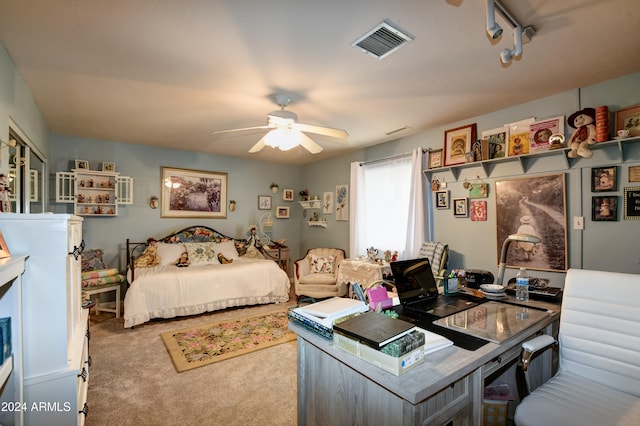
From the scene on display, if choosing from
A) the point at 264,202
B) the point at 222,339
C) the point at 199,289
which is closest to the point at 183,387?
the point at 222,339

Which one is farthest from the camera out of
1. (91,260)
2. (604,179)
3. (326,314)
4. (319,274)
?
(319,274)

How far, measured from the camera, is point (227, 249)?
16.1ft

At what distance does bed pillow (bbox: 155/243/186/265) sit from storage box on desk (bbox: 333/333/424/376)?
12.8ft

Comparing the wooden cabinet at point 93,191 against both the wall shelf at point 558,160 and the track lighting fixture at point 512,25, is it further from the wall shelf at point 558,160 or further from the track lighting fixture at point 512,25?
the track lighting fixture at point 512,25

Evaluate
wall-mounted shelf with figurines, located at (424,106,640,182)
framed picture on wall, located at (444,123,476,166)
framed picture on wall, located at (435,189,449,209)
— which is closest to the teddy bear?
wall-mounted shelf with figurines, located at (424,106,640,182)

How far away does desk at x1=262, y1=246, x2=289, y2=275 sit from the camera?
525 centimetres

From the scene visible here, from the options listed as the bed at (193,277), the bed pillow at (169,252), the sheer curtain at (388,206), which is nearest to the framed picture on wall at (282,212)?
the bed at (193,277)

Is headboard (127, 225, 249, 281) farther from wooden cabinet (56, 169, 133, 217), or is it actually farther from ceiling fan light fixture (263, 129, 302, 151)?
ceiling fan light fixture (263, 129, 302, 151)

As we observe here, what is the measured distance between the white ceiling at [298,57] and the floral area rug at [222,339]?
96.6 inches

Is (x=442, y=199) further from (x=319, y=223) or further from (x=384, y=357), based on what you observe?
(x=384, y=357)

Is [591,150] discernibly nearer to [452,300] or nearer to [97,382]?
[452,300]

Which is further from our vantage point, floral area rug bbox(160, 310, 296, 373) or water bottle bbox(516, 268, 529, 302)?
floral area rug bbox(160, 310, 296, 373)

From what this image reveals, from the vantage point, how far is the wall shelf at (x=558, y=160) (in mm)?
2297

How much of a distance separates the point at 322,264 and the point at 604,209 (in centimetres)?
340
